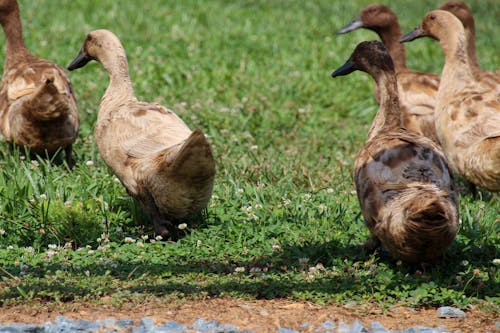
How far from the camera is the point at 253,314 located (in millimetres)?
4531

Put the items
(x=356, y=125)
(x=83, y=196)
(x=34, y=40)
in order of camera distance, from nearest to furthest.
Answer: (x=83, y=196)
(x=356, y=125)
(x=34, y=40)

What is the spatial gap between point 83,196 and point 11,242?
0.75 metres

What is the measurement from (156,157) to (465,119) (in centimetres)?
280

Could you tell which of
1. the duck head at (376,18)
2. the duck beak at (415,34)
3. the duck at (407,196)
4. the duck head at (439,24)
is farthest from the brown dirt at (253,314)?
the duck head at (376,18)

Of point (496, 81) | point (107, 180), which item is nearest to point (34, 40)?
point (107, 180)

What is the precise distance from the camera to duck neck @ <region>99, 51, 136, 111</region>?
22.6 ft

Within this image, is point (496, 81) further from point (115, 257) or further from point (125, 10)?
point (125, 10)

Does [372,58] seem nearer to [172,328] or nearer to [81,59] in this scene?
[81,59]

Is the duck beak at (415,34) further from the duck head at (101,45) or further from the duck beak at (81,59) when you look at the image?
the duck beak at (81,59)

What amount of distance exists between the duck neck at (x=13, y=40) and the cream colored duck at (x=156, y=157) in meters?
2.02

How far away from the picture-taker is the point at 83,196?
6.31 meters

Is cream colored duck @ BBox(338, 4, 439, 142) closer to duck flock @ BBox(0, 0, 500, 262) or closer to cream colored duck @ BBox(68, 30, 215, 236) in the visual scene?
duck flock @ BBox(0, 0, 500, 262)

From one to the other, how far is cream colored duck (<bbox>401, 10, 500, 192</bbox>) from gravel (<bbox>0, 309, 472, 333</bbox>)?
2487 millimetres

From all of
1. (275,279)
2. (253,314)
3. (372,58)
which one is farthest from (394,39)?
(253,314)
